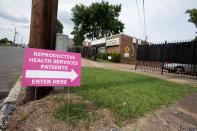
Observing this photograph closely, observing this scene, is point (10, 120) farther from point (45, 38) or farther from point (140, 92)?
point (140, 92)

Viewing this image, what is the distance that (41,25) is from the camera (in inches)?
200

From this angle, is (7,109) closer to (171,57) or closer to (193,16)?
(171,57)

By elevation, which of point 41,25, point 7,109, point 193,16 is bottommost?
point 7,109

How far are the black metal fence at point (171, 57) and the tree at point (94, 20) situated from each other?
38130mm

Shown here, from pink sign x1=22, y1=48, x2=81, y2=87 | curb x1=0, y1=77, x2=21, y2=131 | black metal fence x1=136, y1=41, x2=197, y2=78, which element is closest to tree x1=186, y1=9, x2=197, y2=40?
black metal fence x1=136, y1=41, x2=197, y2=78

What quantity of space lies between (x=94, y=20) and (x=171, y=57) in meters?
42.1

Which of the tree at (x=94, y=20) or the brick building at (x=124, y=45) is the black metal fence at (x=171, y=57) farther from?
the tree at (x=94, y=20)

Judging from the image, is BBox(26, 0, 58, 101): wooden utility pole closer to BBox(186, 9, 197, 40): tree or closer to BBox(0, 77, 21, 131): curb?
BBox(0, 77, 21, 131): curb

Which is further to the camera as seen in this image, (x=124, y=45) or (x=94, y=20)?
(x=94, y=20)

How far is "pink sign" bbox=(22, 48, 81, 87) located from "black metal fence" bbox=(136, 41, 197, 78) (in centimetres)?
906

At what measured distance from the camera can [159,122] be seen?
14.6 ft

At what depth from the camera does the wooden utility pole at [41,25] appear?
5023 mm

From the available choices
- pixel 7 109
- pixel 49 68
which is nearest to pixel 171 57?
pixel 49 68

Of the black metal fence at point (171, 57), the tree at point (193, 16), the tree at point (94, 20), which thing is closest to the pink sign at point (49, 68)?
the black metal fence at point (171, 57)
